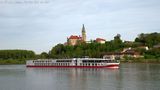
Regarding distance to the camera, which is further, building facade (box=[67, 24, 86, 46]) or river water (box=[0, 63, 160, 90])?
building facade (box=[67, 24, 86, 46])

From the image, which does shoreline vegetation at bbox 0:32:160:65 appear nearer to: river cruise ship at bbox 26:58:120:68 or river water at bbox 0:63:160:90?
river cruise ship at bbox 26:58:120:68

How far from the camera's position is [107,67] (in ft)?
258

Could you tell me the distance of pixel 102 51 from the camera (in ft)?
436

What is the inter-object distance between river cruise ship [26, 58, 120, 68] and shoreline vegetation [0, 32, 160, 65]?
98.6 feet

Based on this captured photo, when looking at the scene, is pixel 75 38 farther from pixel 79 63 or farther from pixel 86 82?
pixel 86 82

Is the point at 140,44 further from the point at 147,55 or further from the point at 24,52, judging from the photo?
the point at 24,52

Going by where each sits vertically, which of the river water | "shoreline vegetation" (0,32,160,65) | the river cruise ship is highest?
"shoreline vegetation" (0,32,160,65)

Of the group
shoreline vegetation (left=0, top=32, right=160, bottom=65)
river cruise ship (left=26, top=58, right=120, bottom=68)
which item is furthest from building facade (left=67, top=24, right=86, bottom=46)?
river cruise ship (left=26, top=58, right=120, bottom=68)

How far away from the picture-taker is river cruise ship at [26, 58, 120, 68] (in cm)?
7950

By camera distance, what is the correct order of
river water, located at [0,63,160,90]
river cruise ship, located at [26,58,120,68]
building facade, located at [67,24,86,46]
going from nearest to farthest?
river water, located at [0,63,160,90], river cruise ship, located at [26,58,120,68], building facade, located at [67,24,86,46]

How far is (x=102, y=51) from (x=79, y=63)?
48786mm

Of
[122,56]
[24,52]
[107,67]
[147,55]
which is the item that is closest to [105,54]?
[122,56]

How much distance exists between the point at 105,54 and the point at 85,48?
42.4ft

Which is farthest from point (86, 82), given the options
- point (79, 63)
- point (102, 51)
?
point (102, 51)
